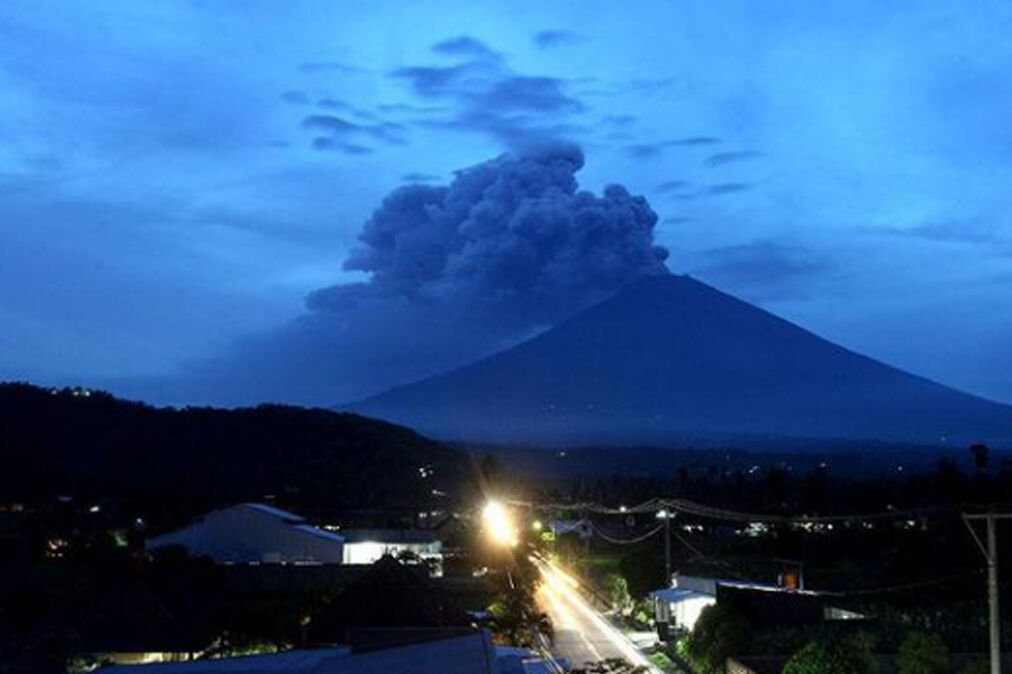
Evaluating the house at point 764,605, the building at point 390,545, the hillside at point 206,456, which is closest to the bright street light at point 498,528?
the building at point 390,545

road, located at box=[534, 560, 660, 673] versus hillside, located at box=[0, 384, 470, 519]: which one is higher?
hillside, located at box=[0, 384, 470, 519]

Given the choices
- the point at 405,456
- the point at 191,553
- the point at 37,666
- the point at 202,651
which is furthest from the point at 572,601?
the point at 405,456

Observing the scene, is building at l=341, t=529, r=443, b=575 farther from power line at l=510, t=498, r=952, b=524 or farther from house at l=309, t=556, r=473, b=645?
house at l=309, t=556, r=473, b=645

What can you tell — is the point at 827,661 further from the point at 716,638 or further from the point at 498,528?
the point at 498,528

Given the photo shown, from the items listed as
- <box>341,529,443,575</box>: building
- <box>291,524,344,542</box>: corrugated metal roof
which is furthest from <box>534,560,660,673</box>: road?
<box>291,524,344,542</box>: corrugated metal roof

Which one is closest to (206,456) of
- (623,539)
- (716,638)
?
(623,539)

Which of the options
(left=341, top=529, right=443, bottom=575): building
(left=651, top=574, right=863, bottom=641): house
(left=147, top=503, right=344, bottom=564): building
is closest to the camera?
(left=651, top=574, right=863, bottom=641): house

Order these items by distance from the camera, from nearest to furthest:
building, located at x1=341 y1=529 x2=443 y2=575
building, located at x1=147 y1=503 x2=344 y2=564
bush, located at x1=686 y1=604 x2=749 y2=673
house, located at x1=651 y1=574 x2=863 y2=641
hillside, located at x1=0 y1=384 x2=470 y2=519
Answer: bush, located at x1=686 y1=604 x2=749 y2=673, house, located at x1=651 y1=574 x2=863 y2=641, building, located at x1=147 y1=503 x2=344 y2=564, building, located at x1=341 y1=529 x2=443 y2=575, hillside, located at x1=0 y1=384 x2=470 y2=519
